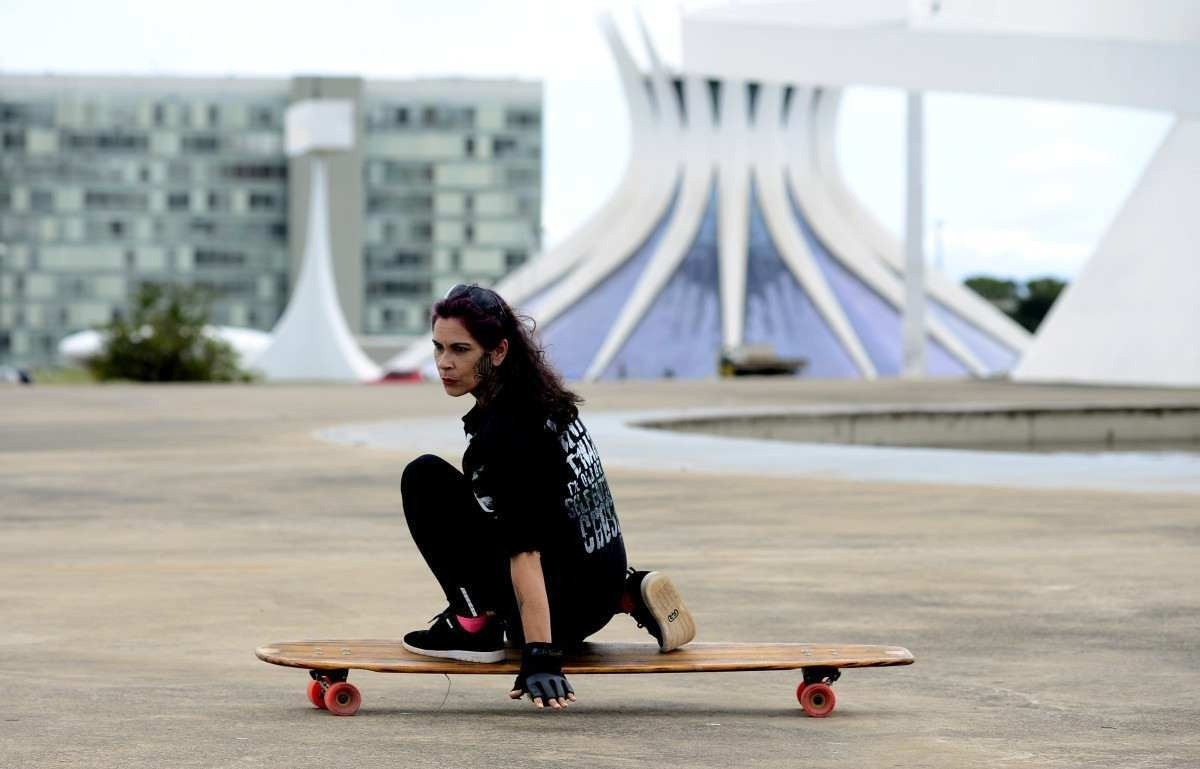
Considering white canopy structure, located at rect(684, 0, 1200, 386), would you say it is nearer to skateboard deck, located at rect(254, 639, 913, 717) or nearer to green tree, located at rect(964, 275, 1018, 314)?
skateboard deck, located at rect(254, 639, 913, 717)

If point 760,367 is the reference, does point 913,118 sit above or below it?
above

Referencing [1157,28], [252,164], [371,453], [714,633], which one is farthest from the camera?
[252,164]

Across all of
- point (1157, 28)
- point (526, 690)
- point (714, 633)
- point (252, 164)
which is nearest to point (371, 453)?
point (714, 633)

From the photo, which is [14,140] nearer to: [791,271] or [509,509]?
[791,271]

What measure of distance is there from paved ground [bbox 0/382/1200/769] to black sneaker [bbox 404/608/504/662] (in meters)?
0.17

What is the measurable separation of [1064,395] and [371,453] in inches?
793

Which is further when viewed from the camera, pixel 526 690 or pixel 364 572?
pixel 364 572

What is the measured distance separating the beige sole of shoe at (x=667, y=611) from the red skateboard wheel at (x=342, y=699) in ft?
2.82

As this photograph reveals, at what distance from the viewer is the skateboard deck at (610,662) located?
5234 millimetres

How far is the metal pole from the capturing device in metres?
60.6

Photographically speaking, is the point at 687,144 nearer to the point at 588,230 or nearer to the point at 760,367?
the point at 588,230

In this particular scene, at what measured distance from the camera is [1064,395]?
3519 cm

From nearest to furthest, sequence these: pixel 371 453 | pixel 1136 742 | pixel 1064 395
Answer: pixel 1136 742
pixel 371 453
pixel 1064 395

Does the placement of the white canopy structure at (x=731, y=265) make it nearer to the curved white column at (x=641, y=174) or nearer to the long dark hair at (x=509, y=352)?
the curved white column at (x=641, y=174)
